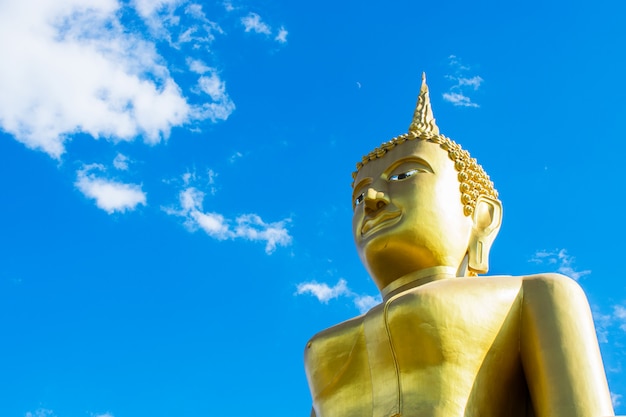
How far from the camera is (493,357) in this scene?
736 centimetres

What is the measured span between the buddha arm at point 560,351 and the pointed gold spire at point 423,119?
2.03 m

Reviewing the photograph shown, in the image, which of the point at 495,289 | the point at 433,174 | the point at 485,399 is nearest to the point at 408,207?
the point at 433,174

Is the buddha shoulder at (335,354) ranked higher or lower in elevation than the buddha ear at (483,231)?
lower

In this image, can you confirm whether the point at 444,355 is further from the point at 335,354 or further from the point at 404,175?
the point at 404,175

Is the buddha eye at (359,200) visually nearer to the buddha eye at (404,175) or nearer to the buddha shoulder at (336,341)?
the buddha eye at (404,175)

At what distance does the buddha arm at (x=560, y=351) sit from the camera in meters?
6.76

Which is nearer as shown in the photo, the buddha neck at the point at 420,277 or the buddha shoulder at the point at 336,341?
the buddha shoulder at the point at 336,341

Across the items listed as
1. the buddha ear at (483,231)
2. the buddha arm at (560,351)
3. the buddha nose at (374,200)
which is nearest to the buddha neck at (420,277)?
the buddha ear at (483,231)

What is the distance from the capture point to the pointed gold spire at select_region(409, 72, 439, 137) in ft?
29.7

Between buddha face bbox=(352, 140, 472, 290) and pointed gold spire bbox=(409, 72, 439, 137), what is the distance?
28cm

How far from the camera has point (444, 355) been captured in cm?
722

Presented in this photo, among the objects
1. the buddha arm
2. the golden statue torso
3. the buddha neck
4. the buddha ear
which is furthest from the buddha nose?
the buddha arm

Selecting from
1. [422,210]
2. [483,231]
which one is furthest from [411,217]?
[483,231]

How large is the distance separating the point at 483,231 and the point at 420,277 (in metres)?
0.85
